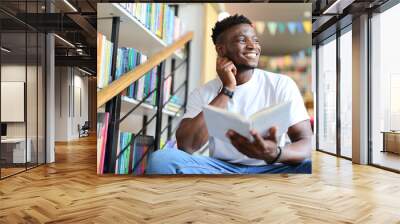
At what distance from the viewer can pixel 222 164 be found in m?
5.20

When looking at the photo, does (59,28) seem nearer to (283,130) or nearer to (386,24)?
(283,130)

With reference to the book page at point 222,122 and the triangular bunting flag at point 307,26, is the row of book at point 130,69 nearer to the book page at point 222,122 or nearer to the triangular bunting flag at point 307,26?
the book page at point 222,122

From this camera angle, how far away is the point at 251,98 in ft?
16.5

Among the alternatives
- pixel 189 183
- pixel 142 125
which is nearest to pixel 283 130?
pixel 189 183

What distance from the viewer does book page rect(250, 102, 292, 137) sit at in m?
4.67

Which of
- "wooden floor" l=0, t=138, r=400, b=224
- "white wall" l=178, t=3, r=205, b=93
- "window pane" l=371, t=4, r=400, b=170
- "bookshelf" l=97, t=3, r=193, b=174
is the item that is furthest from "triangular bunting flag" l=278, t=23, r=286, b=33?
"window pane" l=371, t=4, r=400, b=170

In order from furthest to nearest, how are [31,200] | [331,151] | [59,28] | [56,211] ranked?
1. [331,151]
2. [59,28]
3. [31,200]
4. [56,211]

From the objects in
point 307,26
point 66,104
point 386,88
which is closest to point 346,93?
point 386,88

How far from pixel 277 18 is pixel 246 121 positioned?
59.5 inches

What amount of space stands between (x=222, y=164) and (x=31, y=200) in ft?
7.42

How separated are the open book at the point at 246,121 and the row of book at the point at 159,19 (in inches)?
41.7

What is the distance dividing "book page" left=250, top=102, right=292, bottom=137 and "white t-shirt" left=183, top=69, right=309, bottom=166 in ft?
0.56

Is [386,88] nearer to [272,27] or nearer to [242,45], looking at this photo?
[272,27]

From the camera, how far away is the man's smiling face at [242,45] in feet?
16.8
